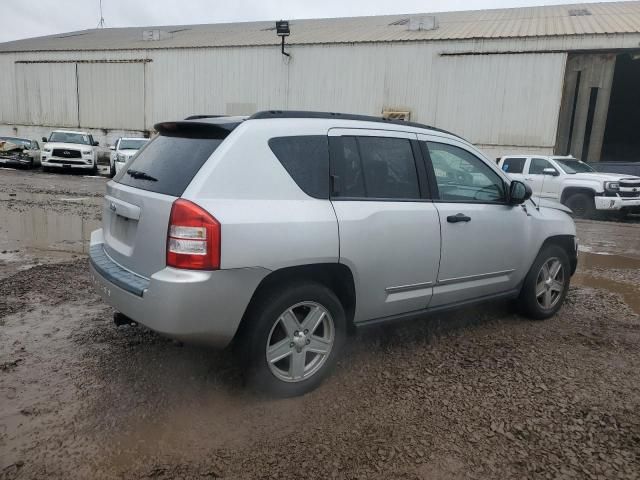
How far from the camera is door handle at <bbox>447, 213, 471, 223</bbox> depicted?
3.74 meters

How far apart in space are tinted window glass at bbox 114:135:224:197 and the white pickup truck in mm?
10630

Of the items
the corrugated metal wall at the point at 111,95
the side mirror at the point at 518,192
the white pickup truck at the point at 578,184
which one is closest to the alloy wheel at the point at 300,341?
the side mirror at the point at 518,192

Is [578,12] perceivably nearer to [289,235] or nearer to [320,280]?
[320,280]

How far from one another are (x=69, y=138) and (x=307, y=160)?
21087 millimetres

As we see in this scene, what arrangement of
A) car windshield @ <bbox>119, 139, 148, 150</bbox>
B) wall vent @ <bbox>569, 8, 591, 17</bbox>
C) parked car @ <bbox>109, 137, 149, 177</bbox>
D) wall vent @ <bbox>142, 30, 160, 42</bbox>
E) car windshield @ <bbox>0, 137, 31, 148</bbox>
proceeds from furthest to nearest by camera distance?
1. wall vent @ <bbox>142, 30, 160, 42</bbox>
2. wall vent @ <bbox>569, 8, 591, 17</bbox>
3. car windshield @ <bbox>0, 137, 31, 148</bbox>
4. car windshield @ <bbox>119, 139, 148, 150</bbox>
5. parked car @ <bbox>109, 137, 149, 177</bbox>

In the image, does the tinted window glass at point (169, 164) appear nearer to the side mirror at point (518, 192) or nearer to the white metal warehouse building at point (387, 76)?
the side mirror at point (518, 192)

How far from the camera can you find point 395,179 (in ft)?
11.8

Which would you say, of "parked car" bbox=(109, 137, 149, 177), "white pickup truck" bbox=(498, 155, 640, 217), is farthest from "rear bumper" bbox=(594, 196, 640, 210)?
"parked car" bbox=(109, 137, 149, 177)

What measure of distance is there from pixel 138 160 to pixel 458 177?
2484 millimetres

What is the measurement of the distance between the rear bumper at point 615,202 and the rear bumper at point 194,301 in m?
12.5

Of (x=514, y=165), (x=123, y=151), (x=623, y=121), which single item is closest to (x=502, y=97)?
(x=514, y=165)

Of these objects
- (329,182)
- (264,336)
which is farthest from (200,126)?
(264,336)

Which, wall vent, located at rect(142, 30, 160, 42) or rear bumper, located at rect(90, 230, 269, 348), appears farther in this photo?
wall vent, located at rect(142, 30, 160, 42)

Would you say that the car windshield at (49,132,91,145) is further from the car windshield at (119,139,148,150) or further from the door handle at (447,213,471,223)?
the door handle at (447,213,471,223)
